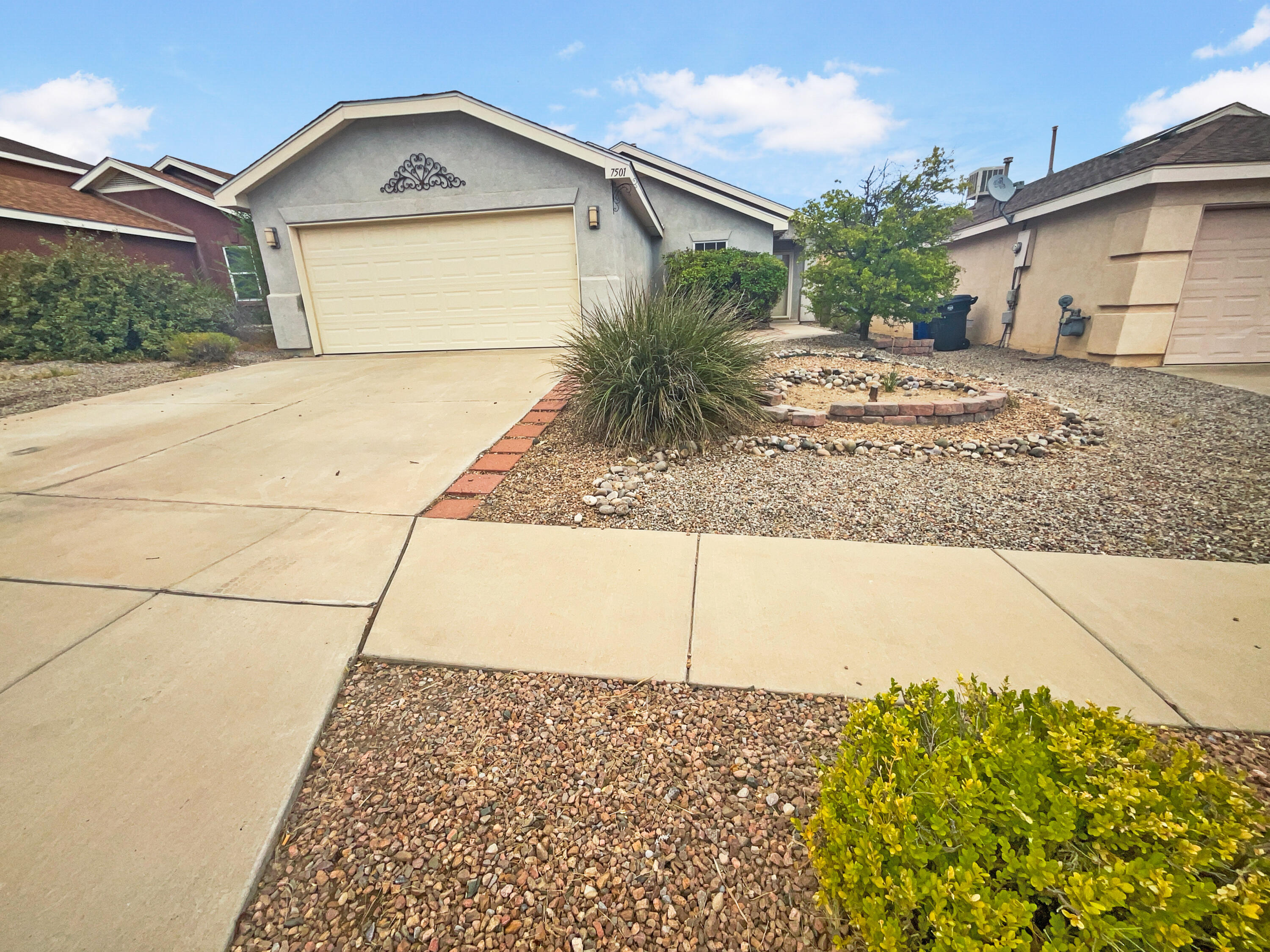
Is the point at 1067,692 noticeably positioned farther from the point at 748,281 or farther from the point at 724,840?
the point at 748,281

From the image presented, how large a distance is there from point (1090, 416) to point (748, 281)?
26.3 ft

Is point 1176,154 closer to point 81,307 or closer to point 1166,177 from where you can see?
point 1166,177

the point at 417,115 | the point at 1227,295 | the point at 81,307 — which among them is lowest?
the point at 1227,295

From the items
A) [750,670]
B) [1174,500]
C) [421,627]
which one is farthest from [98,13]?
[1174,500]

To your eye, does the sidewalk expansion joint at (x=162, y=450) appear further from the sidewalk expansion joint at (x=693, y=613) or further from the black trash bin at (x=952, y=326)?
the black trash bin at (x=952, y=326)

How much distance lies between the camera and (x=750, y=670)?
71.2 inches

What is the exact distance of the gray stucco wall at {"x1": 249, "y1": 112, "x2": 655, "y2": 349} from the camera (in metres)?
8.51

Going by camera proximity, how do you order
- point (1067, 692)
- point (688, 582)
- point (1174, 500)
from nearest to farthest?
point (1067, 692) → point (688, 582) → point (1174, 500)

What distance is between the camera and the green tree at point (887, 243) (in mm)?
8906

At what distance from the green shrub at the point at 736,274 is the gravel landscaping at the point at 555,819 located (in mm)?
10616

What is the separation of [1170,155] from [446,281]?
10497 mm

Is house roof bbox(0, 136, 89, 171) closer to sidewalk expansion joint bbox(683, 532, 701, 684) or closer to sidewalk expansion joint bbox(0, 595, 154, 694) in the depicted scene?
sidewalk expansion joint bbox(0, 595, 154, 694)

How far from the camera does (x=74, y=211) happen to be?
471 inches

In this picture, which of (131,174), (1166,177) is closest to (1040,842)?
(1166,177)
